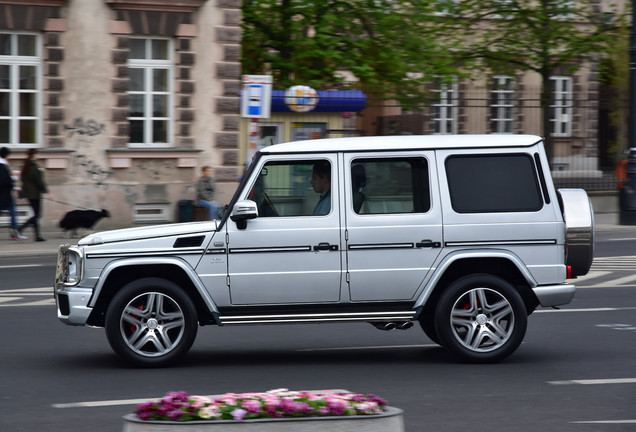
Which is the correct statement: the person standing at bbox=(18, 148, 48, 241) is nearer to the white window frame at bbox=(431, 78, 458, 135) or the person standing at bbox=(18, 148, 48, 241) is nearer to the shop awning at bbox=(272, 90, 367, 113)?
the shop awning at bbox=(272, 90, 367, 113)

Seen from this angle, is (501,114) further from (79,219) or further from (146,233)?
(146,233)

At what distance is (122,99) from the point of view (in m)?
23.0

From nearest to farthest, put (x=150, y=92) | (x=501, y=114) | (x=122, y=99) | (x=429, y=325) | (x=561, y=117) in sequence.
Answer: (x=429, y=325) < (x=122, y=99) < (x=150, y=92) < (x=561, y=117) < (x=501, y=114)

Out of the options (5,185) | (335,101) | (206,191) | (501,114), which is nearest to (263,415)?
(5,185)

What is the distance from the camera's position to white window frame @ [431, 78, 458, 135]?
26203mm

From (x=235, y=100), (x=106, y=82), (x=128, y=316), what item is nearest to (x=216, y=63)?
(x=235, y=100)

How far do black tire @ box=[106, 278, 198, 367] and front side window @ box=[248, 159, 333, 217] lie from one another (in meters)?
0.95

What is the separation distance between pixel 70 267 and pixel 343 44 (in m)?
18.4

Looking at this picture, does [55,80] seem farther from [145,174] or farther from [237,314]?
[237,314]

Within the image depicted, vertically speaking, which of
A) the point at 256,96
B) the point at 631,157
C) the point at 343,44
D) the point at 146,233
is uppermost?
the point at 343,44

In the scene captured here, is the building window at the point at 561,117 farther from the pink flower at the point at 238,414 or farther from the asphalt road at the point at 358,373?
the pink flower at the point at 238,414

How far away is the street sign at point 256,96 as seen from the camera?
17.3m

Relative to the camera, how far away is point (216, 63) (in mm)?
23984

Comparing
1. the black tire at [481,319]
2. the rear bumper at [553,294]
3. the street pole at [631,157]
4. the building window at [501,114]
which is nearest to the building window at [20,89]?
the building window at [501,114]
